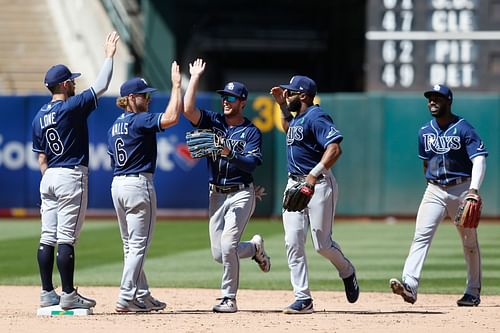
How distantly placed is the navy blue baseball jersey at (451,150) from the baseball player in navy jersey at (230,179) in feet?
5.13

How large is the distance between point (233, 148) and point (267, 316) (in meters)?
1.41

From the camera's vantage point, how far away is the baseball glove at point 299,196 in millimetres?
9344

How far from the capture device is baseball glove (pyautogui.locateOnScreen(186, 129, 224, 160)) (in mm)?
9516

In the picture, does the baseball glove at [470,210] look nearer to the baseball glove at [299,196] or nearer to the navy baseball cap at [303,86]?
the baseball glove at [299,196]

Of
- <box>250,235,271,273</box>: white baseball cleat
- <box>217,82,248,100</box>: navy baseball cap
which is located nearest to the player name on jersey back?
<box>217,82,248,100</box>: navy baseball cap

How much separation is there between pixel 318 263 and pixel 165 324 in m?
6.05

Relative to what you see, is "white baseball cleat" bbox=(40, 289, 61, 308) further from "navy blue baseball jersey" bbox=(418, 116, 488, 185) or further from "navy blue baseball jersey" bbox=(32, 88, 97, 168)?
"navy blue baseball jersey" bbox=(418, 116, 488, 185)

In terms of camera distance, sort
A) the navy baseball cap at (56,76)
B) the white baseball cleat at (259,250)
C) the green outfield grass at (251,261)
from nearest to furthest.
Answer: the navy baseball cap at (56,76), the white baseball cleat at (259,250), the green outfield grass at (251,261)

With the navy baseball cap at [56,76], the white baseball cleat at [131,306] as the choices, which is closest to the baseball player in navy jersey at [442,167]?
the white baseball cleat at [131,306]

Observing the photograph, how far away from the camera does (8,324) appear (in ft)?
29.2

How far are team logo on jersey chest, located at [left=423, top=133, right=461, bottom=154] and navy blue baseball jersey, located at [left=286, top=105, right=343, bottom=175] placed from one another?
1.04 metres

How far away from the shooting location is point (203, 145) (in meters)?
9.54

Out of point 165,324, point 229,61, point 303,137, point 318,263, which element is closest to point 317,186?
point 303,137

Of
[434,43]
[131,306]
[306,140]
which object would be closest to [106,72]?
[306,140]
